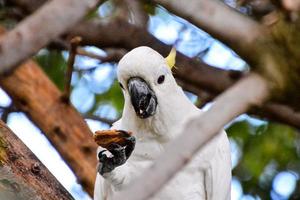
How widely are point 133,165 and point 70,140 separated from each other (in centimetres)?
73

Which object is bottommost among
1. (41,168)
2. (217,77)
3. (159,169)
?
(217,77)

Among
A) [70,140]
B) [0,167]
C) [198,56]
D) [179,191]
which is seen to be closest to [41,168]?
[0,167]

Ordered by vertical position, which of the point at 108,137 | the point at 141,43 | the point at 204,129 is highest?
the point at 204,129

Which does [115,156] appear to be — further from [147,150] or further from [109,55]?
[109,55]

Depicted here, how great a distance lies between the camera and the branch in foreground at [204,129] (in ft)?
2.32

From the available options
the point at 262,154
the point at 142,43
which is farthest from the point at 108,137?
the point at 262,154

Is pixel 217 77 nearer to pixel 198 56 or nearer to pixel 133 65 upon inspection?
pixel 198 56

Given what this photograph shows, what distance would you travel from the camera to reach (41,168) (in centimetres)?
179

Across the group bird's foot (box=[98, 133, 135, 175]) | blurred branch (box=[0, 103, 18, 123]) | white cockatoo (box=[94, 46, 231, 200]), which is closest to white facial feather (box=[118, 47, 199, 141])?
white cockatoo (box=[94, 46, 231, 200])

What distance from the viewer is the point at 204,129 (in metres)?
0.72

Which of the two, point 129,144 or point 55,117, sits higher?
point 129,144

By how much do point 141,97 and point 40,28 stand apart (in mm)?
1201

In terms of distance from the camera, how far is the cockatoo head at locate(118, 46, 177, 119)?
1949mm

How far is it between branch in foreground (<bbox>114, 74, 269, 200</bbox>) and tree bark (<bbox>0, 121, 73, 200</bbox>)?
3.30ft
